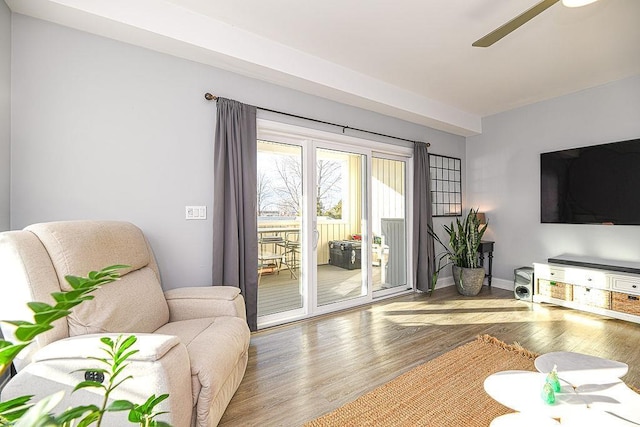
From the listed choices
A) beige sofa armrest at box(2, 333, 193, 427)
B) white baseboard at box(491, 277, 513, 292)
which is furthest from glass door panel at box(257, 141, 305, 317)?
white baseboard at box(491, 277, 513, 292)

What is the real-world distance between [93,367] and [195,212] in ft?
5.17

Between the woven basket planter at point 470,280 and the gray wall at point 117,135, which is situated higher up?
the gray wall at point 117,135

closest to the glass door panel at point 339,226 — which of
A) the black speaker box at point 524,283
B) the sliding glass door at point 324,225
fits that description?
the sliding glass door at point 324,225

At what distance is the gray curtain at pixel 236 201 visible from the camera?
2650mm

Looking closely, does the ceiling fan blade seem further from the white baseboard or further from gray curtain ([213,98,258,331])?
the white baseboard

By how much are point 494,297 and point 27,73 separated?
207 inches

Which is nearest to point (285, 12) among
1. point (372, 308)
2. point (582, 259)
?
point (372, 308)

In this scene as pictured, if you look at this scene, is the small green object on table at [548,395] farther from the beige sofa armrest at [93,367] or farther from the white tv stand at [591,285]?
the white tv stand at [591,285]

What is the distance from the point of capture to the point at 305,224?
332 centimetres

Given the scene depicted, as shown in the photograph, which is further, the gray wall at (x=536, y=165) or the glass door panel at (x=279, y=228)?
the gray wall at (x=536, y=165)

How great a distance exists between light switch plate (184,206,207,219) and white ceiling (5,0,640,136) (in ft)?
4.22

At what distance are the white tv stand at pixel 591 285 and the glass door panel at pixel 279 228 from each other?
10.1 ft

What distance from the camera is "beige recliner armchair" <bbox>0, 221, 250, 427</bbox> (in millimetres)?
1252

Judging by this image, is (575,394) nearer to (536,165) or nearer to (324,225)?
(324,225)
